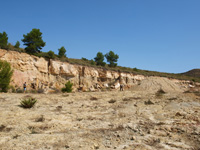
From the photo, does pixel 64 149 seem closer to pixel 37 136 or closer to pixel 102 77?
pixel 37 136

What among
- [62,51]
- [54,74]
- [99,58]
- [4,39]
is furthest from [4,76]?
[99,58]

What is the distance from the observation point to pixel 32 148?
3529 millimetres

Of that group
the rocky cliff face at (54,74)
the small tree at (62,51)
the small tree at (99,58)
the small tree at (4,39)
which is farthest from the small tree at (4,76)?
the small tree at (99,58)

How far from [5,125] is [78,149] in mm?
3556

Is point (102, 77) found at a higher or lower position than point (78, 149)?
higher

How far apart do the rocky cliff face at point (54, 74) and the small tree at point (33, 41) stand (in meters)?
1.80

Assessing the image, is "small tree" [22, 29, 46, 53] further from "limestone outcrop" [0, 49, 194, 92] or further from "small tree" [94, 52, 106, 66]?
"small tree" [94, 52, 106, 66]

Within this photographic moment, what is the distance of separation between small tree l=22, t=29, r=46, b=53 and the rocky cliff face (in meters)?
1.80

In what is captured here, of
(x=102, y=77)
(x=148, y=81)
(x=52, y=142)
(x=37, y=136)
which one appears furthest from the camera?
(x=148, y=81)

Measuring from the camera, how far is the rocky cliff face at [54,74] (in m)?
20.1

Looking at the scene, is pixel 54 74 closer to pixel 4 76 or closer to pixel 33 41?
pixel 33 41

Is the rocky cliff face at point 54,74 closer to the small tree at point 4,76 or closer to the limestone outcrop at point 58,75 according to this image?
the limestone outcrop at point 58,75

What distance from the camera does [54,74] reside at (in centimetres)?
2430

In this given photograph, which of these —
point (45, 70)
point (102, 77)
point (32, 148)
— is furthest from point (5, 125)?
point (102, 77)
